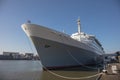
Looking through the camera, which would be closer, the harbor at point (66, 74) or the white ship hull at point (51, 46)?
the harbor at point (66, 74)

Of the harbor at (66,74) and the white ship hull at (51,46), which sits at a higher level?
the white ship hull at (51,46)

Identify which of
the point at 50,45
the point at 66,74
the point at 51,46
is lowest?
the point at 66,74

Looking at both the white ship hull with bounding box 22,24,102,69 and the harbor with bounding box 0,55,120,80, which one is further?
the white ship hull with bounding box 22,24,102,69

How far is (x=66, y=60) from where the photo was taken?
1830cm

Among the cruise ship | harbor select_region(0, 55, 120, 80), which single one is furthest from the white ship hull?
harbor select_region(0, 55, 120, 80)

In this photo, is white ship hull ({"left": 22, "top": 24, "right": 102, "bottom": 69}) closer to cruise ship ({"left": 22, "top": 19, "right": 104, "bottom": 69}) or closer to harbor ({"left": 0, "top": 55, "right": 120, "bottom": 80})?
cruise ship ({"left": 22, "top": 19, "right": 104, "bottom": 69})

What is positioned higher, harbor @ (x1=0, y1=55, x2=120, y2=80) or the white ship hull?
the white ship hull

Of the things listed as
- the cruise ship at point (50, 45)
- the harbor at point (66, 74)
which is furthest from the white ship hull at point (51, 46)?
the harbor at point (66, 74)

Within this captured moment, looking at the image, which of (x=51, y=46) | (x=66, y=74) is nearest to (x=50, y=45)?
(x=51, y=46)

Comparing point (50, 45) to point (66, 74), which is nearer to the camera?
point (66, 74)

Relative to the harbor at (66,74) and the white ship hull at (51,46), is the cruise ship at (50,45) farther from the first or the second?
the harbor at (66,74)

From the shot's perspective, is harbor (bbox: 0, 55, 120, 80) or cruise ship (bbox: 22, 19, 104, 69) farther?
cruise ship (bbox: 22, 19, 104, 69)

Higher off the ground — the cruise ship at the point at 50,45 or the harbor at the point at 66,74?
the cruise ship at the point at 50,45

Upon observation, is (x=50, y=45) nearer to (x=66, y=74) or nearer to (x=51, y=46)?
(x=51, y=46)
